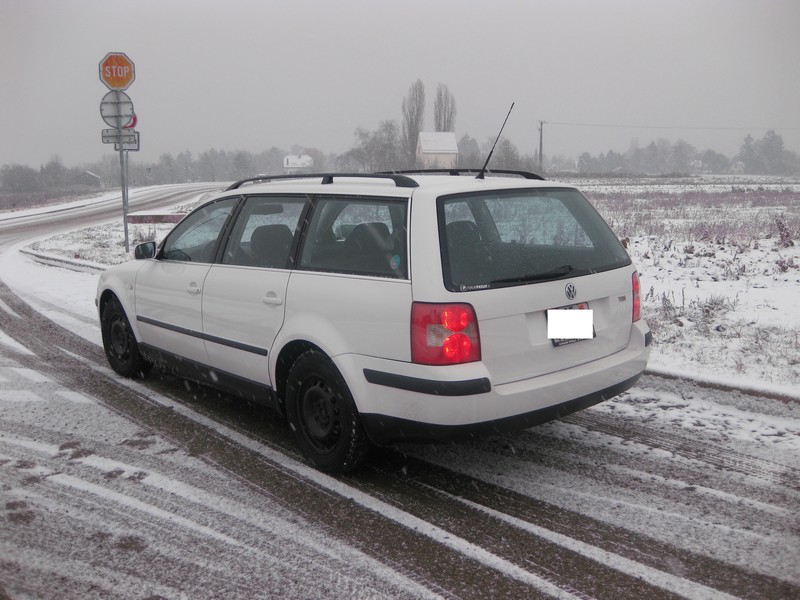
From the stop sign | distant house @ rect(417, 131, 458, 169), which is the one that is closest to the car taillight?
the stop sign

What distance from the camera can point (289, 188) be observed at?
4.70 meters

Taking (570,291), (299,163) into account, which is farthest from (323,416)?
(299,163)

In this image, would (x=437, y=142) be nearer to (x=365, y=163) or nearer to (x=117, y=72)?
(x=365, y=163)

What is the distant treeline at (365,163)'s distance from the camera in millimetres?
58094

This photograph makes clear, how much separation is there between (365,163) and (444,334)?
2184 inches

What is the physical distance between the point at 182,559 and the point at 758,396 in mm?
4056

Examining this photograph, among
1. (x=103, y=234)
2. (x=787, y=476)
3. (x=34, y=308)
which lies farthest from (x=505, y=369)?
(x=103, y=234)

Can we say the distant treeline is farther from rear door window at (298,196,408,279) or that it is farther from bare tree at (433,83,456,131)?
rear door window at (298,196,408,279)

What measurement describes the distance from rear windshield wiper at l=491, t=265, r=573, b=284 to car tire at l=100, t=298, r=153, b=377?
3703 millimetres

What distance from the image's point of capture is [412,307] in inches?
140

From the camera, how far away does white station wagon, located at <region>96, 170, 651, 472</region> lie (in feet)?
11.6

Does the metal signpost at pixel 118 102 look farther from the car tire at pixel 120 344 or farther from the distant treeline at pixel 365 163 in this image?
the distant treeline at pixel 365 163

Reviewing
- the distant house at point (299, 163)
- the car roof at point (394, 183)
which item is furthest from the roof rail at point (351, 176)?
the distant house at point (299, 163)

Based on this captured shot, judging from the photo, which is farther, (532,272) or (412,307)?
(532,272)
